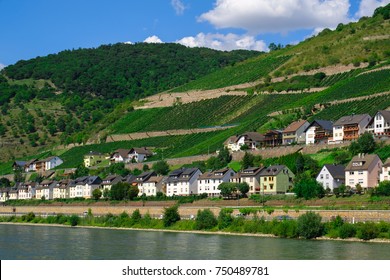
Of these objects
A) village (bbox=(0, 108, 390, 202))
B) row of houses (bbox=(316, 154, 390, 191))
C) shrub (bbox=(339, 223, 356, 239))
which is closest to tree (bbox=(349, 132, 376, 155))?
village (bbox=(0, 108, 390, 202))

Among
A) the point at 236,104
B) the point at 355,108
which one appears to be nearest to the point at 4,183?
the point at 236,104

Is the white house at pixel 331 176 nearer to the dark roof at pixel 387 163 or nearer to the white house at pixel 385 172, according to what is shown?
the white house at pixel 385 172

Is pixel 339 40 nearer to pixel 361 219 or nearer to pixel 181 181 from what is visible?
pixel 181 181

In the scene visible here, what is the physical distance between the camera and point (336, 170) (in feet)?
211

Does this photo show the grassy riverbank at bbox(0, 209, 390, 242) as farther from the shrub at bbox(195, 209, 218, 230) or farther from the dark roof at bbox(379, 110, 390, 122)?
the dark roof at bbox(379, 110, 390, 122)

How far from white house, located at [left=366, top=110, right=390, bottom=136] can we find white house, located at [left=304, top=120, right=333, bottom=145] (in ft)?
17.5

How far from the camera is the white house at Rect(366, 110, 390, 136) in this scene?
75438 millimetres

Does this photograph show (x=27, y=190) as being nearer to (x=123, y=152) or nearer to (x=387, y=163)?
(x=123, y=152)

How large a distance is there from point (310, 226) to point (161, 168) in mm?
38867

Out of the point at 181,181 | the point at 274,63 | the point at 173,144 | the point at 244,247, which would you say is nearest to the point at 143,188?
the point at 181,181

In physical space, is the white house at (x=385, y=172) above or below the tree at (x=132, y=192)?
above

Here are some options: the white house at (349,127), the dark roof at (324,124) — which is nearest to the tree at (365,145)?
the white house at (349,127)

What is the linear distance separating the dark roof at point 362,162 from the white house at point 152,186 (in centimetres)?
2615

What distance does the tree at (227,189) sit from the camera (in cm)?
6981
